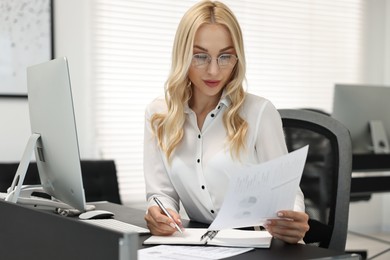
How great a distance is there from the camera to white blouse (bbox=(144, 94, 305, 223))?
1.91 metres

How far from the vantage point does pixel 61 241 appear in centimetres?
102

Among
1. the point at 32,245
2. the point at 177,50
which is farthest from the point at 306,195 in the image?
the point at 32,245

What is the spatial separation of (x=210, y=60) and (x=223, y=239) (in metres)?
0.61

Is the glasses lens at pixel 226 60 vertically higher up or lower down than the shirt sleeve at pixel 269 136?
higher up

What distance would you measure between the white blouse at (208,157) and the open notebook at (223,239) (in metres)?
0.34

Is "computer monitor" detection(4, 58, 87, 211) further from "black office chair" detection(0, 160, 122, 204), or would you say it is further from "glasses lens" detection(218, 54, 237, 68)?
"black office chair" detection(0, 160, 122, 204)

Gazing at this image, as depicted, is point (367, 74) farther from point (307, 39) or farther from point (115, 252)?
point (115, 252)

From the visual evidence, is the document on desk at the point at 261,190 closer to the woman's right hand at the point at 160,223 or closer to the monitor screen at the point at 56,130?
the woman's right hand at the point at 160,223

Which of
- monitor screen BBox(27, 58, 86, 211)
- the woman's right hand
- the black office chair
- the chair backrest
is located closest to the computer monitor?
monitor screen BBox(27, 58, 86, 211)

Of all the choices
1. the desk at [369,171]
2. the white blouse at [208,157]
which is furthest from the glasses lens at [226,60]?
the desk at [369,171]

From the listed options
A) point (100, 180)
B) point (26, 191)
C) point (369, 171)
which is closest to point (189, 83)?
point (26, 191)

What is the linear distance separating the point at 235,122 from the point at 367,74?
4019mm

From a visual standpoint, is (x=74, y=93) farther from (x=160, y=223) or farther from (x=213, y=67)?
(x=160, y=223)

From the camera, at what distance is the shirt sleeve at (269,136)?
6.24 feet
